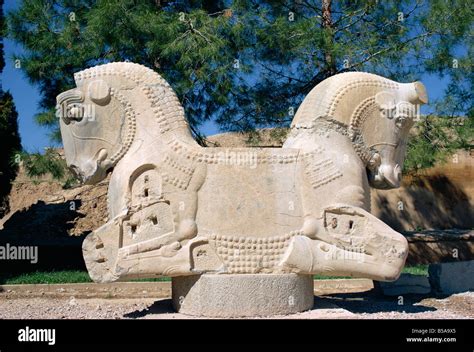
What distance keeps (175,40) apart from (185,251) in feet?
13.8

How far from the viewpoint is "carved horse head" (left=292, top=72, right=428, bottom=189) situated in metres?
5.66

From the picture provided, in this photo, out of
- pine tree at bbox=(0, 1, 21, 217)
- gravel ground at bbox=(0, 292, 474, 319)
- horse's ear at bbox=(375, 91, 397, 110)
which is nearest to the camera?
gravel ground at bbox=(0, 292, 474, 319)

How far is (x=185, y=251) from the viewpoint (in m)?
5.21

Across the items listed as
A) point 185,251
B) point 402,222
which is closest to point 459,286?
point 185,251

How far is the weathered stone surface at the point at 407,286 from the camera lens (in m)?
7.61

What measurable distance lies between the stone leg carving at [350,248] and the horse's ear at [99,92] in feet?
7.27

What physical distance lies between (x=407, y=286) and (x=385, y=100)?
306 cm

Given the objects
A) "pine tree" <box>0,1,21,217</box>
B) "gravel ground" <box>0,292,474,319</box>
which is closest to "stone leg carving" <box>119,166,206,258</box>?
"gravel ground" <box>0,292,474,319</box>

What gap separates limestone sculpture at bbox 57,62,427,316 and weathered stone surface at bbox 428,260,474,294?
252 centimetres

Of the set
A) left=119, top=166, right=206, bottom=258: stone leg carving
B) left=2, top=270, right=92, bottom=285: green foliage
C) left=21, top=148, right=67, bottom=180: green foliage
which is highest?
left=21, top=148, right=67, bottom=180: green foliage

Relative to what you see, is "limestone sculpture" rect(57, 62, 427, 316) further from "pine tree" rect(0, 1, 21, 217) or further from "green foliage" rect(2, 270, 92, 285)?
"pine tree" rect(0, 1, 21, 217)

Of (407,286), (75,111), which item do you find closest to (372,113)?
(75,111)

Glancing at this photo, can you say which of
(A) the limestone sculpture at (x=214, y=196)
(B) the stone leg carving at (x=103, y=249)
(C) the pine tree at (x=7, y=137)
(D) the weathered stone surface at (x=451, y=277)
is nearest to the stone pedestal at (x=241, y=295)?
(A) the limestone sculpture at (x=214, y=196)

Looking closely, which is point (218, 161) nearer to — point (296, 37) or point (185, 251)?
point (185, 251)
